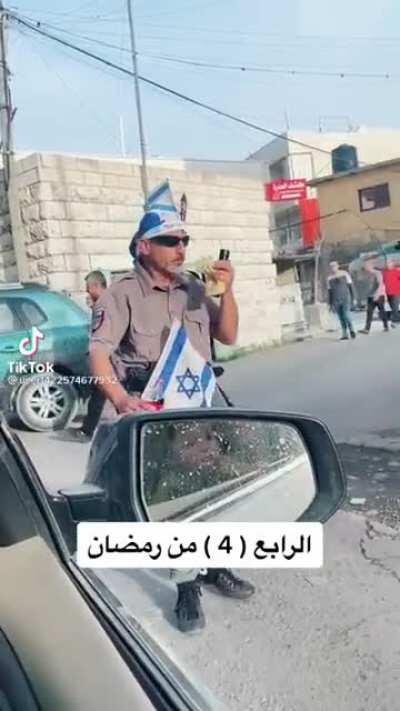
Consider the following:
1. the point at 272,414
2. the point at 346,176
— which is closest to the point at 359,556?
the point at 272,414

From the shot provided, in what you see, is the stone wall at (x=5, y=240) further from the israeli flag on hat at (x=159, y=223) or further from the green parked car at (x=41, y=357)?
the israeli flag on hat at (x=159, y=223)

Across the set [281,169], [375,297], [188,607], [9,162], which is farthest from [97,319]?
[281,169]

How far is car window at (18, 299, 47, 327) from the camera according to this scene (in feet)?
7.13

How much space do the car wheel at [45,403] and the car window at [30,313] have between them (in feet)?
0.67

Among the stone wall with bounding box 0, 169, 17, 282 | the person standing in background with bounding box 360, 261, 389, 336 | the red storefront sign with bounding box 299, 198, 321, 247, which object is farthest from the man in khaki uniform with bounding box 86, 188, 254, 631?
the red storefront sign with bounding box 299, 198, 321, 247

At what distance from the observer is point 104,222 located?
12.2 feet

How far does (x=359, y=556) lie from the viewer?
2350 millimetres

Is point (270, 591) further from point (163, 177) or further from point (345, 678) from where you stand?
point (163, 177)

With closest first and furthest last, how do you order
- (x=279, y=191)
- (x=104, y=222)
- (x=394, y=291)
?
(x=104, y=222) < (x=394, y=291) < (x=279, y=191)

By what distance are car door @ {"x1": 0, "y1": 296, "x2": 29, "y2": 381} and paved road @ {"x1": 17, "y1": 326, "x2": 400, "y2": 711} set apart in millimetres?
509

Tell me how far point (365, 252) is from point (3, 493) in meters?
5.67

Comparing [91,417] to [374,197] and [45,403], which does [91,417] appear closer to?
[45,403]

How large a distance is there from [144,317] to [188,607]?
2.44 feet

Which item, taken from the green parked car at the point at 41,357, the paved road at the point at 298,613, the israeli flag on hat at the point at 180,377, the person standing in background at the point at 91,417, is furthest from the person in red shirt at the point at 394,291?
the person standing in background at the point at 91,417
